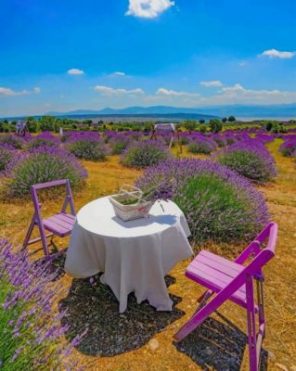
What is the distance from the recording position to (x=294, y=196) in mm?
6516

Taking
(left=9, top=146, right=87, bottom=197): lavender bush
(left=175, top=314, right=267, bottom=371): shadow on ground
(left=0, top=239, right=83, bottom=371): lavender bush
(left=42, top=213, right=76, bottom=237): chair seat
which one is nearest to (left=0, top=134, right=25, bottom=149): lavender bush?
(left=9, top=146, right=87, bottom=197): lavender bush

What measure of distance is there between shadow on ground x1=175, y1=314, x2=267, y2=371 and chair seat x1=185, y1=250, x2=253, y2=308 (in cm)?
43

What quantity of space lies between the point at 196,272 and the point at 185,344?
532mm

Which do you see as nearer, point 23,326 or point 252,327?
point 23,326

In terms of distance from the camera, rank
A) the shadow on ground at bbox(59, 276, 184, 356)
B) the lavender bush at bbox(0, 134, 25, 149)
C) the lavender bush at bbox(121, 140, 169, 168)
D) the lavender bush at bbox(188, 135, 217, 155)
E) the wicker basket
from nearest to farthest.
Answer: the shadow on ground at bbox(59, 276, 184, 356) → the wicker basket → the lavender bush at bbox(121, 140, 169, 168) → the lavender bush at bbox(0, 134, 25, 149) → the lavender bush at bbox(188, 135, 217, 155)

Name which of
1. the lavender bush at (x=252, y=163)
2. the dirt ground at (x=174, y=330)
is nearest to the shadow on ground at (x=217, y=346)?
the dirt ground at (x=174, y=330)

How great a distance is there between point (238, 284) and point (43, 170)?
4.85m

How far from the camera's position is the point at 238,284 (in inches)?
69.2

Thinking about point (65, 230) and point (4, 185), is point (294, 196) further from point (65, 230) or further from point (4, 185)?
point (4, 185)

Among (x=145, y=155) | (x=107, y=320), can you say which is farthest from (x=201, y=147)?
(x=107, y=320)

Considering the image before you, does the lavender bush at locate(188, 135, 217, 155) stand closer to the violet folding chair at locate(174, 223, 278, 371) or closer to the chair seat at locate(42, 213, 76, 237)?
the chair seat at locate(42, 213, 76, 237)

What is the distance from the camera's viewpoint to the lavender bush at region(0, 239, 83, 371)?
134cm

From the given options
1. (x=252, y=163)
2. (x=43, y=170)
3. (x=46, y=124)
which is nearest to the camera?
(x=43, y=170)

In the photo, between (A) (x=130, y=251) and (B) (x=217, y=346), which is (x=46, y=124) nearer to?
(A) (x=130, y=251)
